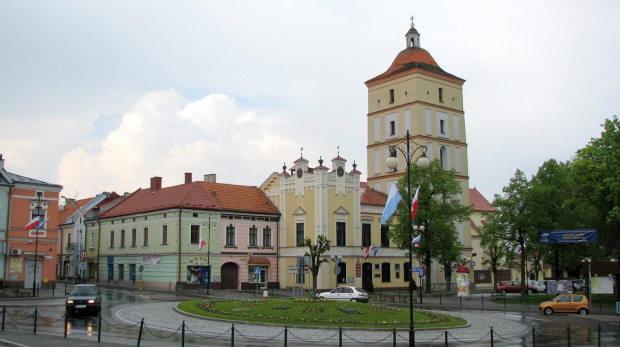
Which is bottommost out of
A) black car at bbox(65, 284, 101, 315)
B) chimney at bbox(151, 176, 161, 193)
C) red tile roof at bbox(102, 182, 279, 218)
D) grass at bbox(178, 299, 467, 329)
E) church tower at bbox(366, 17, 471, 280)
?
grass at bbox(178, 299, 467, 329)

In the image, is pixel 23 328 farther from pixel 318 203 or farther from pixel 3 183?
pixel 318 203

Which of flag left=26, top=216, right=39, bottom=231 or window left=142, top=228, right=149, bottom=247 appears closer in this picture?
flag left=26, top=216, right=39, bottom=231

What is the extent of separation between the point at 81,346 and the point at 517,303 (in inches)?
1449

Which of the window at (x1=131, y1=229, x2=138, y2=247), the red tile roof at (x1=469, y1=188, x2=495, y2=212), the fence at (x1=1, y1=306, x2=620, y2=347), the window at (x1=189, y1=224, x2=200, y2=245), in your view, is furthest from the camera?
the red tile roof at (x1=469, y1=188, x2=495, y2=212)

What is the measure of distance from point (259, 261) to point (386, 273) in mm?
13170

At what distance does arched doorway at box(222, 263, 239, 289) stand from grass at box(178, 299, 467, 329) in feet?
80.5

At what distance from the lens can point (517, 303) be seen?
4728 cm

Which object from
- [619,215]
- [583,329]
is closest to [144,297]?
[583,329]

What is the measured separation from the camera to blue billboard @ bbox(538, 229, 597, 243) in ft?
135

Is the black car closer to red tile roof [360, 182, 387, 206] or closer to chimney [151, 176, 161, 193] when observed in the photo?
red tile roof [360, 182, 387, 206]

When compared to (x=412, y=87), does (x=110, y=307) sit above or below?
below

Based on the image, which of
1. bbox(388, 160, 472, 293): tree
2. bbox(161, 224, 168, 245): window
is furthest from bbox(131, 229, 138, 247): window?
bbox(388, 160, 472, 293): tree

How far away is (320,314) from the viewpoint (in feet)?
91.9

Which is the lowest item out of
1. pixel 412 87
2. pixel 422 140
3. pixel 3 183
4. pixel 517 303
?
pixel 517 303
